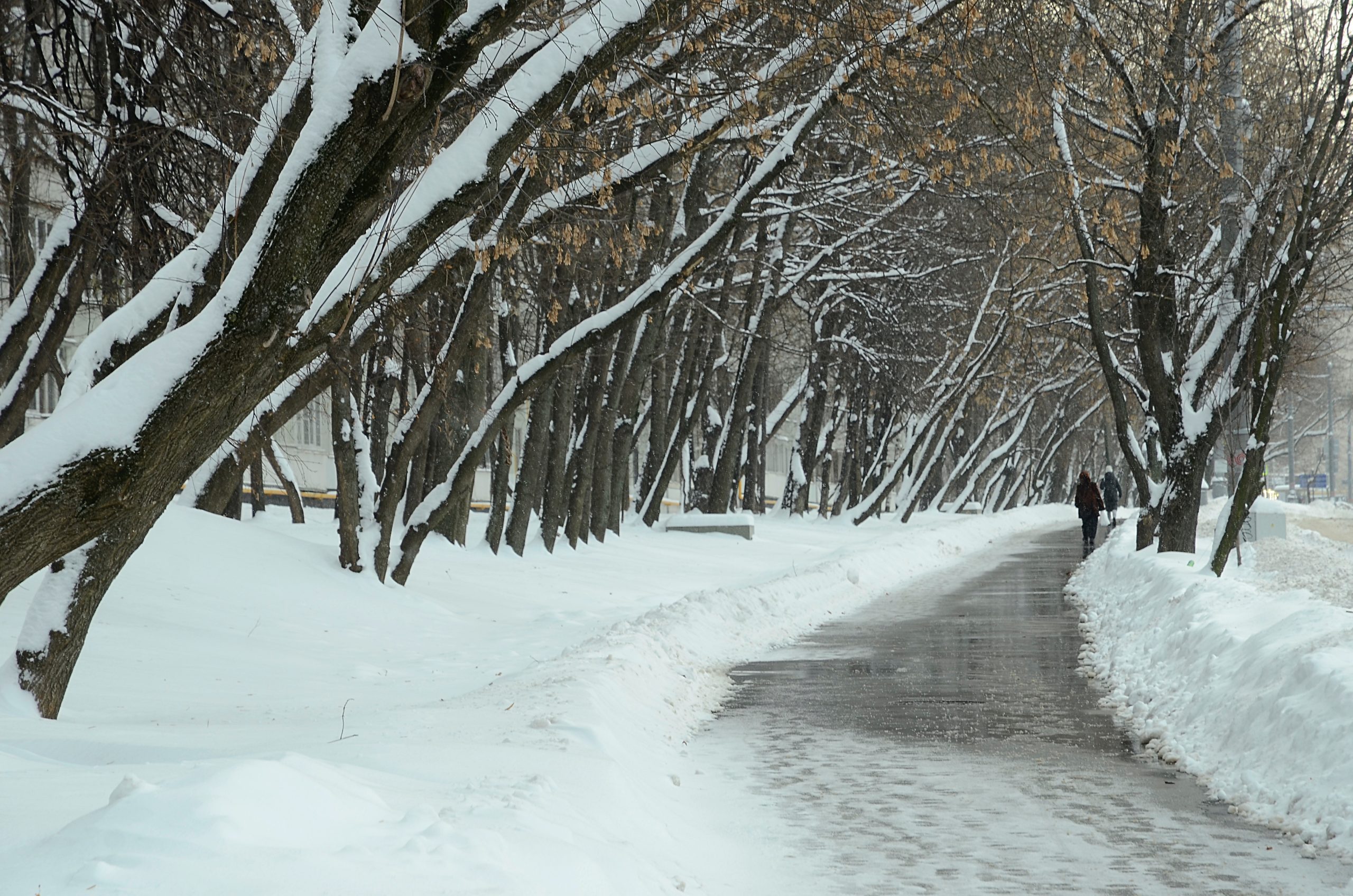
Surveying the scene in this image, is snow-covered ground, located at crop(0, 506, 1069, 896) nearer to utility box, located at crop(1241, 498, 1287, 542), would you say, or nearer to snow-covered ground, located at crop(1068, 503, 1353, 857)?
snow-covered ground, located at crop(1068, 503, 1353, 857)

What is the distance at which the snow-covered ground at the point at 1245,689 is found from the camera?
6.94 meters

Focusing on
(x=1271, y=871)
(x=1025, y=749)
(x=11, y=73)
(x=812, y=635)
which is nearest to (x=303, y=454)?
(x=812, y=635)

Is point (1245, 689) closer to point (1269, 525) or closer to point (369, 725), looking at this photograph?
point (369, 725)

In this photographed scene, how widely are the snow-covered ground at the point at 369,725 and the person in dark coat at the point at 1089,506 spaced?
500 inches

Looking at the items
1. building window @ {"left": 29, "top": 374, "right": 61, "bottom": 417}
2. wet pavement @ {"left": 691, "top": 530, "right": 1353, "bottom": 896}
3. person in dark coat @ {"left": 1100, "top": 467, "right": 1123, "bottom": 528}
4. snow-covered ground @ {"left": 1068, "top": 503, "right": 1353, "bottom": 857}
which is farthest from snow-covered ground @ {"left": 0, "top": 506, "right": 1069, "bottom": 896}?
person in dark coat @ {"left": 1100, "top": 467, "right": 1123, "bottom": 528}

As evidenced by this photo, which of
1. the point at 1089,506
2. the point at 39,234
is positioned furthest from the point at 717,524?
the point at 39,234

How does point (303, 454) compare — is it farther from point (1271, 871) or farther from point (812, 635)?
point (1271, 871)

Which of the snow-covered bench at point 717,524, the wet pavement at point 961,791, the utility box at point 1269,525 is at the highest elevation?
the utility box at point 1269,525

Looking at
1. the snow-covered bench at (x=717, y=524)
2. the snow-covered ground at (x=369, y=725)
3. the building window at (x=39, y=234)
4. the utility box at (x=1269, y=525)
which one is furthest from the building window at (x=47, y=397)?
the utility box at (x=1269, y=525)

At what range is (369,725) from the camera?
27.1ft

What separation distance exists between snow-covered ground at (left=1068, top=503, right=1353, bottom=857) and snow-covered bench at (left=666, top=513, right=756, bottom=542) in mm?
14067

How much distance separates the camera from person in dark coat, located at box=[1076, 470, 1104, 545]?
31594 mm

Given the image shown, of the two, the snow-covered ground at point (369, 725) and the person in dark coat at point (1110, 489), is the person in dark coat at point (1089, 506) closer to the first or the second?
the person in dark coat at point (1110, 489)

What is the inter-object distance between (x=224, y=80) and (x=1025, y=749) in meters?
7.12
